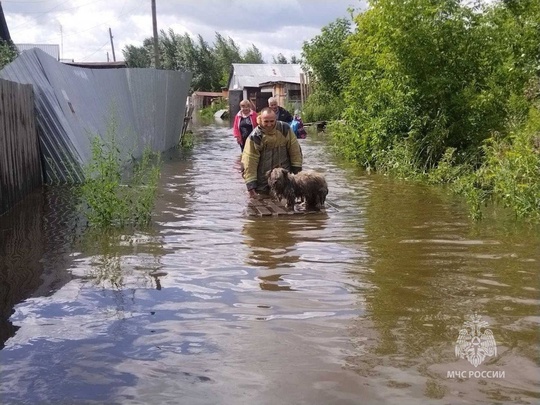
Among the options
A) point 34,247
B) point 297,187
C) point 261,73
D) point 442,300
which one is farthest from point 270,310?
point 261,73

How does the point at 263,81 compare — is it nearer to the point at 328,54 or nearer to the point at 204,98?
the point at 204,98

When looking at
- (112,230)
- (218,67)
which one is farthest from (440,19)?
(218,67)

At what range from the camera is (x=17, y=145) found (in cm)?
1032

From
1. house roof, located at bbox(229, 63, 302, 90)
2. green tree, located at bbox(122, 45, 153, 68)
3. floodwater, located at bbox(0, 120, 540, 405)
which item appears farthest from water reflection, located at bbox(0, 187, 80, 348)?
green tree, located at bbox(122, 45, 153, 68)

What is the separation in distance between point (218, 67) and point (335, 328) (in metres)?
82.2

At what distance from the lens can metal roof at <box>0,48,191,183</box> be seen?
11719 mm

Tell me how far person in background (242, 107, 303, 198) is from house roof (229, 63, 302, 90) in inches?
2123

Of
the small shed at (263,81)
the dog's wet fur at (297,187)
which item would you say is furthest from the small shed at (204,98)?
the dog's wet fur at (297,187)

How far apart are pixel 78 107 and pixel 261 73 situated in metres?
55.2

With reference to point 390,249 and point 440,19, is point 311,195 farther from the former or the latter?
point 440,19

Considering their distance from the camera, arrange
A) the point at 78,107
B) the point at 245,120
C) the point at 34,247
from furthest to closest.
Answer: the point at 245,120
the point at 78,107
the point at 34,247

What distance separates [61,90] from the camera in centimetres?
1226

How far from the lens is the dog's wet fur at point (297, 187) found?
9680mm

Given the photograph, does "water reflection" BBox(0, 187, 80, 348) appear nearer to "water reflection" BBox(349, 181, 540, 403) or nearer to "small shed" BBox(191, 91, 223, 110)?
"water reflection" BBox(349, 181, 540, 403)
